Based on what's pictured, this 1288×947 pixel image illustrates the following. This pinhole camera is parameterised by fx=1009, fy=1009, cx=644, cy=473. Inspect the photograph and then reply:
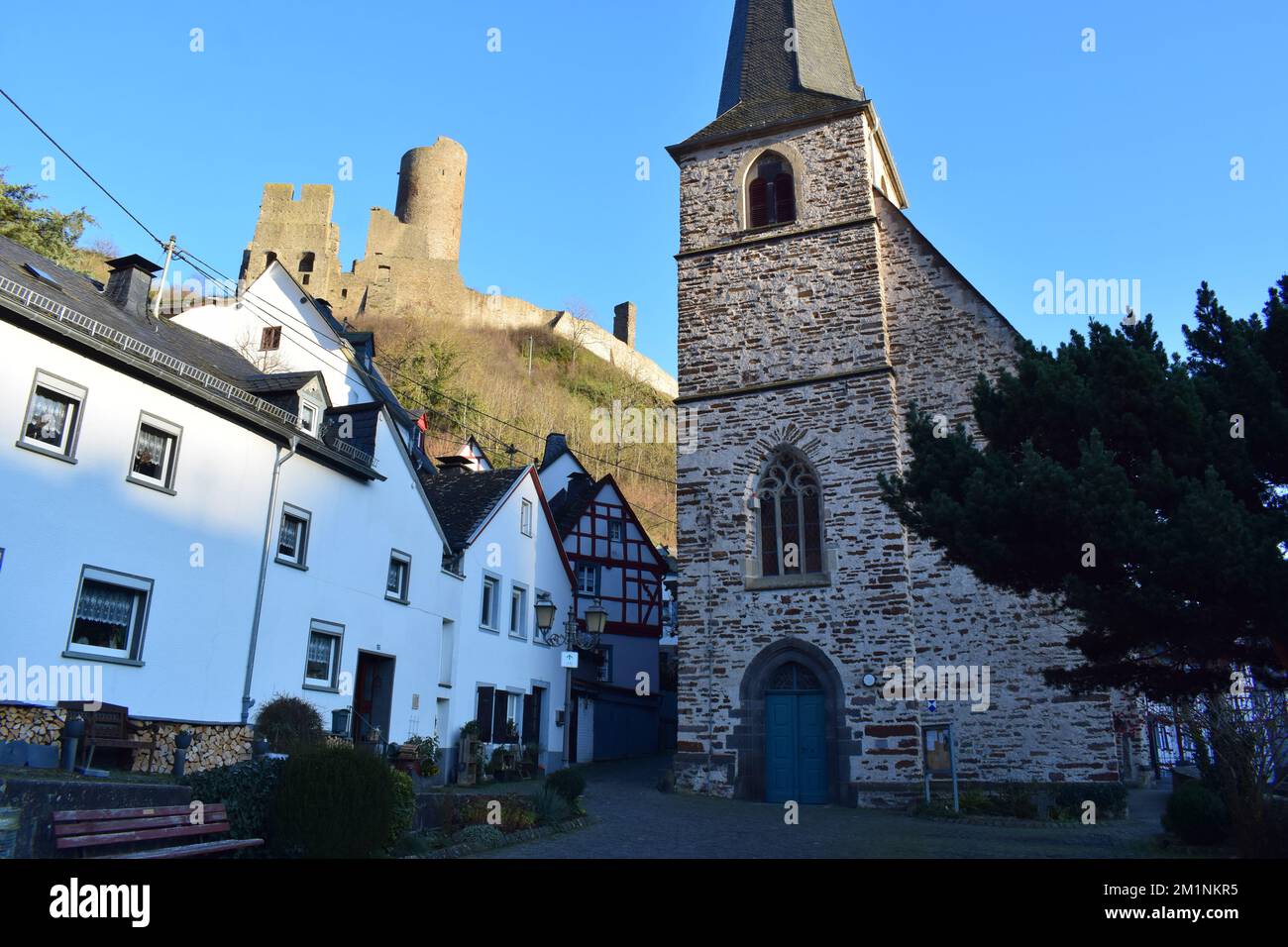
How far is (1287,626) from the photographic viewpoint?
8398 millimetres

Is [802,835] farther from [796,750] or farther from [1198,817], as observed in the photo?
[796,750]

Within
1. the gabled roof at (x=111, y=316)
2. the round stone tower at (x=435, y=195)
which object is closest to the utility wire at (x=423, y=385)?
the gabled roof at (x=111, y=316)

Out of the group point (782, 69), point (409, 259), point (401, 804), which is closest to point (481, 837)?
point (401, 804)

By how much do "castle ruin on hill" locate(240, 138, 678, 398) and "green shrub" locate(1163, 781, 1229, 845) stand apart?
5920 cm

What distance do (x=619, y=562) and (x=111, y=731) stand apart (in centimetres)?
1785

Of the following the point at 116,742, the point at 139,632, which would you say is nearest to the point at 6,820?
the point at 116,742

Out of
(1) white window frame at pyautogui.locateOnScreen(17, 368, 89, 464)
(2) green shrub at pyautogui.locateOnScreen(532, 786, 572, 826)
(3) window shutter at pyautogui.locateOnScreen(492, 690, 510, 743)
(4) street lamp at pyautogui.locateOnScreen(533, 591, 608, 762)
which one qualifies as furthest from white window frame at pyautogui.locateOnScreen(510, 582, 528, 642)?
(1) white window frame at pyautogui.locateOnScreen(17, 368, 89, 464)

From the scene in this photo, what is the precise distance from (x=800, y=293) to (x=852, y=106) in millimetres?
3751

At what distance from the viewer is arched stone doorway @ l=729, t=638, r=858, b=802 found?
632 inches

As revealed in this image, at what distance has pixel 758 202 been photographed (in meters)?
19.7

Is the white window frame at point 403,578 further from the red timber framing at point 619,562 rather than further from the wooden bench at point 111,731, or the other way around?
the red timber framing at point 619,562

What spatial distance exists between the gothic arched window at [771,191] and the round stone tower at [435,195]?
53064mm

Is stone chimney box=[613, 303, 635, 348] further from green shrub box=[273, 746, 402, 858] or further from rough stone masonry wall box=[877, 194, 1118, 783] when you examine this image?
green shrub box=[273, 746, 402, 858]
